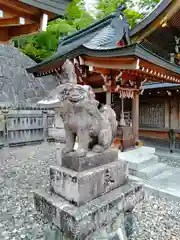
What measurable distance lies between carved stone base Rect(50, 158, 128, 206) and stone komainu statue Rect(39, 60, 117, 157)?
0.18 meters

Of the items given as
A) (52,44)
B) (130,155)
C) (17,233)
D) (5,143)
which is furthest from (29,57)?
(17,233)

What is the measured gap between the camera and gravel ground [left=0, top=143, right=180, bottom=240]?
216 centimetres

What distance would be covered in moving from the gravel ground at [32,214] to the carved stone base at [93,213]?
640mm

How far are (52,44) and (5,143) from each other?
A: 31.3 ft

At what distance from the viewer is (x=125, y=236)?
1.78 metres

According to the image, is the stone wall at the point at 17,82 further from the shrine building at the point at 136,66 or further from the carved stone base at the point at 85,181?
the carved stone base at the point at 85,181

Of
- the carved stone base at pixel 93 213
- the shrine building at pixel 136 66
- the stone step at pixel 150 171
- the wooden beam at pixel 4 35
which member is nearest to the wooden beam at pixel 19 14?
the wooden beam at pixel 4 35

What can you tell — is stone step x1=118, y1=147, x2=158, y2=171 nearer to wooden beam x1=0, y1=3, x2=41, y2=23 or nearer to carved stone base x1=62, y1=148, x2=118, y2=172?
carved stone base x1=62, y1=148, x2=118, y2=172

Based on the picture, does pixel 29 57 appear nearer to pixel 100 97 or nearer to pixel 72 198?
pixel 100 97

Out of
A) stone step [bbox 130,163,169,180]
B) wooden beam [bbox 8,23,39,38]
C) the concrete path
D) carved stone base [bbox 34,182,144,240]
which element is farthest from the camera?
stone step [bbox 130,163,169,180]

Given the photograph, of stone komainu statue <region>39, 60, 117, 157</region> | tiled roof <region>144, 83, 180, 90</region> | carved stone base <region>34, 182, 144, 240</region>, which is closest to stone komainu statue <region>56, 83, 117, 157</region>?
stone komainu statue <region>39, 60, 117, 157</region>

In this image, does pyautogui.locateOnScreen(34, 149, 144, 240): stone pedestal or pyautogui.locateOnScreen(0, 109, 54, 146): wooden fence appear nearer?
pyautogui.locateOnScreen(34, 149, 144, 240): stone pedestal

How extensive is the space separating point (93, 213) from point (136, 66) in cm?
275

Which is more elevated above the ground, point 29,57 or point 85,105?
point 29,57
